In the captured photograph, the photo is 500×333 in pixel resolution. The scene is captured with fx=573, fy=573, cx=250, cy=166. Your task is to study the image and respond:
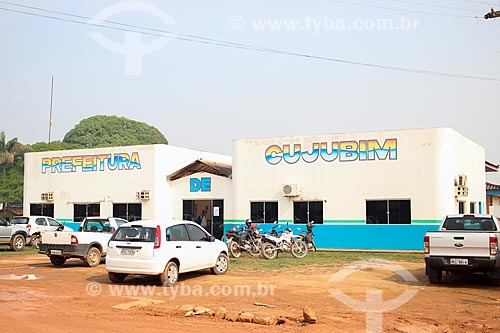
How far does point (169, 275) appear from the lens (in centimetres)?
1343

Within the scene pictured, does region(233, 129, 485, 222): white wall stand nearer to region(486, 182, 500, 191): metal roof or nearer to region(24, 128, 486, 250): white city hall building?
region(24, 128, 486, 250): white city hall building

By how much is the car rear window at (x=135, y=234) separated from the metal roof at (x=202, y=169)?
13.1 meters

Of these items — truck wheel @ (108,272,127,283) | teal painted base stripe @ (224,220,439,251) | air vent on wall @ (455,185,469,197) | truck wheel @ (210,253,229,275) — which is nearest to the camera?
truck wheel @ (108,272,127,283)

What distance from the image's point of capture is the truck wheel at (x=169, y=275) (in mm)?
Answer: 13211

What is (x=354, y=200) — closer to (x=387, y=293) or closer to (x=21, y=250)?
(x=387, y=293)

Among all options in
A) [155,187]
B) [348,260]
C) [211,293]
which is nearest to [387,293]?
[211,293]

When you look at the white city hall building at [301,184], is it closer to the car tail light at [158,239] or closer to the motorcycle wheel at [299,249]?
the motorcycle wheel at [299,249]

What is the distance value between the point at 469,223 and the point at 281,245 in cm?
749

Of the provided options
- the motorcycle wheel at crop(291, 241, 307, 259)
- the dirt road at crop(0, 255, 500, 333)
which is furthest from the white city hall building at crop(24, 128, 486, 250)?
the dirt road at crop(0, 255, 500, 333)

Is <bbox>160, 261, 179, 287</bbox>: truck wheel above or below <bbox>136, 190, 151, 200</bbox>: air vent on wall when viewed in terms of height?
below

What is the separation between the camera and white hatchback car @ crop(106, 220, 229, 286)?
1315 centimetres

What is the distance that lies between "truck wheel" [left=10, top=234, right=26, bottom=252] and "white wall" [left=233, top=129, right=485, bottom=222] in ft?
31.0

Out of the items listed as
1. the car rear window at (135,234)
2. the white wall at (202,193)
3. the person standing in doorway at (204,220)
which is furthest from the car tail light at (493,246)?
the person standing in doorway at (204,220)

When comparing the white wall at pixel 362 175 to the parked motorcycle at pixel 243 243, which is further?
the white wall at pixel 362 175
